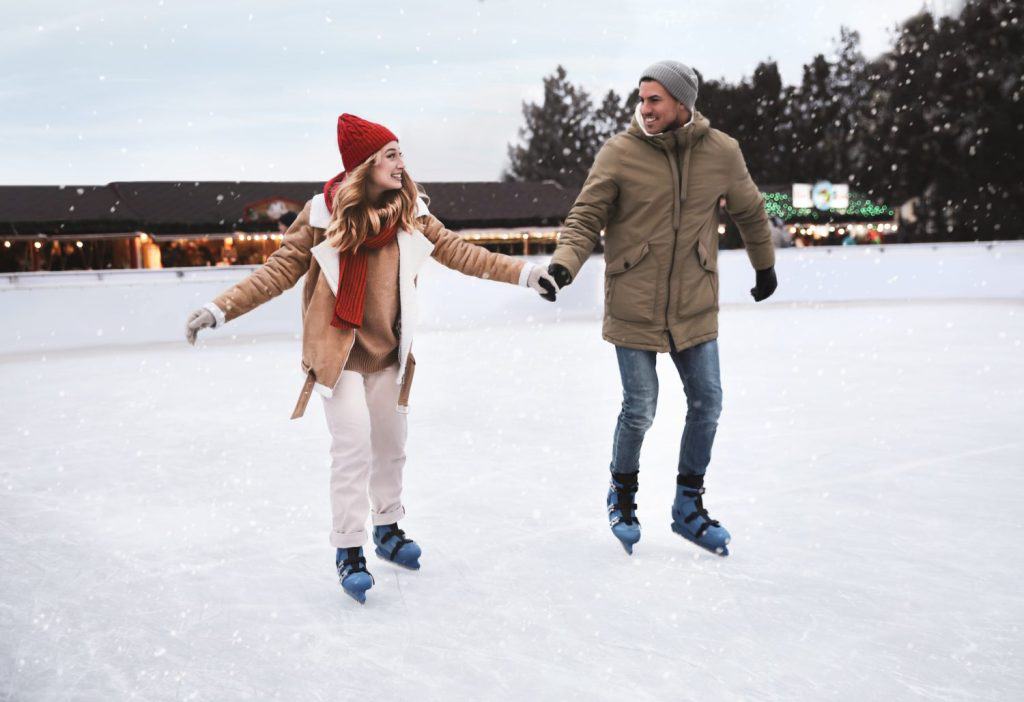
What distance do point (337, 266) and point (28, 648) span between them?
1.27 metres

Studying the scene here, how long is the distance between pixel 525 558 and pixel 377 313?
937mm

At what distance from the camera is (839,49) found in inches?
2197

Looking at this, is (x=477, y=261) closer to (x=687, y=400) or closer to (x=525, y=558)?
(x=687, y=400)

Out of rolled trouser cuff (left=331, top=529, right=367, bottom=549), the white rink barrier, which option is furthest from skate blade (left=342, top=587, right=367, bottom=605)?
the white rink barrier

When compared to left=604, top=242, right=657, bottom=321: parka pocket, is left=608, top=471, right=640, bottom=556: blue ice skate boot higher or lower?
lower

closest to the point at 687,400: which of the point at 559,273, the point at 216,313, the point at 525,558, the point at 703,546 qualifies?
the point at 703,546

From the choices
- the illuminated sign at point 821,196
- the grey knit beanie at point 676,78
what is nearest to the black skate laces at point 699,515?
the grey knit beanie at point 676,78

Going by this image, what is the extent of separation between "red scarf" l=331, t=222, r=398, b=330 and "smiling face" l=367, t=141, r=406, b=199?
109mm

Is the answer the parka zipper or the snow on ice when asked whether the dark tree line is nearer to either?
the snow on ice

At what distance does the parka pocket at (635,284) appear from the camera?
3.08m

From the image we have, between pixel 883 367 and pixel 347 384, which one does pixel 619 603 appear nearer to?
pixel 347 384

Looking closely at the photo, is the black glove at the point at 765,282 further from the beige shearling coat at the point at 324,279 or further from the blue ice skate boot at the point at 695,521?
the beige shearling coat at the point at 324,279

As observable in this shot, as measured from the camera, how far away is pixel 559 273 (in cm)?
301

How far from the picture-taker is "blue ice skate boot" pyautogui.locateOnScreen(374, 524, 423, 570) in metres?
3.19
